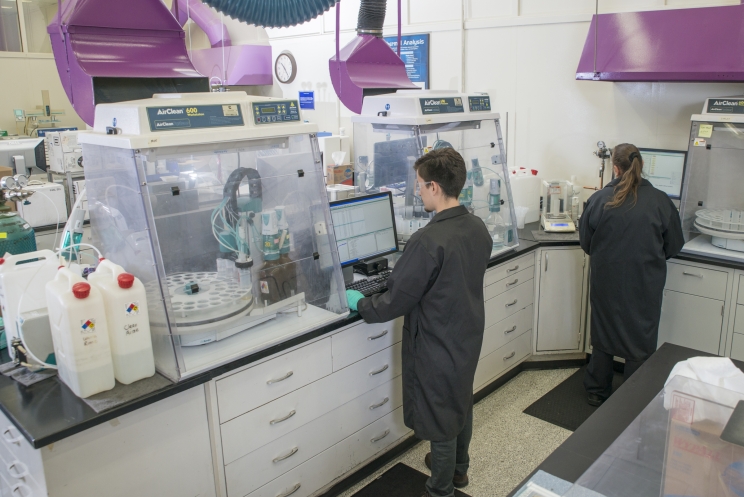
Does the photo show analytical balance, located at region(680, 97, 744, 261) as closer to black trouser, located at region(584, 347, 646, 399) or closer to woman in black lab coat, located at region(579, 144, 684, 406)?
woman in black lab coat, located at region(579, 144, 684, 406)

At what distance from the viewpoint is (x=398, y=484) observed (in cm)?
279

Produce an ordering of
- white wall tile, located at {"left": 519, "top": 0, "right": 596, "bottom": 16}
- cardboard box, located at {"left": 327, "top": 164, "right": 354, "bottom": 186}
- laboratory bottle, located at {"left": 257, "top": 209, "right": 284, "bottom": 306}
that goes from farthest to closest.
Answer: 1. cardboard box, located at {"left": 327, "top": 164, "right": 354, "bottom": 186}
2. white wall tile, located at {"left": 519, "top": 0, "right": 596, "bottom": 16}
3. laboratory bottle, located at {"left": 257, "top": 209, "right": 284, "bottom": 306}

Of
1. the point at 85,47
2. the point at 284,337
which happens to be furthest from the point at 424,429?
the point at 85,47

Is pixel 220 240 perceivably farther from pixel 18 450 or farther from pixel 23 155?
pixel 23 155

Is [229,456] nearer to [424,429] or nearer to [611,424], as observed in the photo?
[424,429]

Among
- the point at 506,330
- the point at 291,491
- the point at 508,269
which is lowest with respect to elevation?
the point at 291,491

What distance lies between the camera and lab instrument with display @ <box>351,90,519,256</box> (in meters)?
3.18

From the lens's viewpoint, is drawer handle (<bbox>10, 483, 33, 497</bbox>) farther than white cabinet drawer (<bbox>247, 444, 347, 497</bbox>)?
No

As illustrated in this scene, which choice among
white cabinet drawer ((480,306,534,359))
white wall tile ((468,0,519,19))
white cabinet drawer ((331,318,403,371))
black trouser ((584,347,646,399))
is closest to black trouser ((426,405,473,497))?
white cabinet drawer ((331,318,403,371))

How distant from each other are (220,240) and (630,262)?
2.19 metres

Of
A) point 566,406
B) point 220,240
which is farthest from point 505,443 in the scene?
point 220,240

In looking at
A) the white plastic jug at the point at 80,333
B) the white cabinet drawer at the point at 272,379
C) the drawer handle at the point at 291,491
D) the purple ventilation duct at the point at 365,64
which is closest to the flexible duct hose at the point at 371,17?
the purple ventilation duct at the point at 365,64

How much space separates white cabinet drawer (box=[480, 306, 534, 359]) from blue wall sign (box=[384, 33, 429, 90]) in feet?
7.39

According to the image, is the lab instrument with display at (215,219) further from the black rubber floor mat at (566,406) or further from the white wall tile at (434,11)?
the white wall tile at (434,11)
